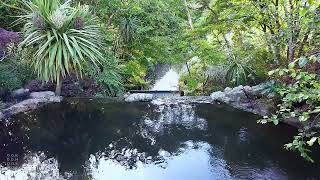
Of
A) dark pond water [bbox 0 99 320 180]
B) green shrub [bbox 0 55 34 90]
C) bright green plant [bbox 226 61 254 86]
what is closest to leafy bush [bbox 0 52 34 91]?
green shrub [bbox 0 55 34 90]

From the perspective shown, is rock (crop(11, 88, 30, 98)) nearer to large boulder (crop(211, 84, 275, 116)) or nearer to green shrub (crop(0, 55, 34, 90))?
green shrub (crop(0, 55, 34, 90))

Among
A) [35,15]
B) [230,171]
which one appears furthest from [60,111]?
[230,171]

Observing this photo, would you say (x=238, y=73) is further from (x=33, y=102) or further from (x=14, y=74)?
(x=14, y=74)

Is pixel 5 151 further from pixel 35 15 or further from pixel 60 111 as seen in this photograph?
pixel 35 15

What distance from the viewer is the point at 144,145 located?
227 inches

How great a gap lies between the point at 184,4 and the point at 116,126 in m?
7.42

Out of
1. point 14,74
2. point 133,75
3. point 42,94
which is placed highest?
point 14,74

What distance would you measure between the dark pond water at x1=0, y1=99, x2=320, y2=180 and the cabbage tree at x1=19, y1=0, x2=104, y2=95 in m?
0.87

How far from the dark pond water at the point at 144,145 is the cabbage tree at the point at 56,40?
2.85 ft

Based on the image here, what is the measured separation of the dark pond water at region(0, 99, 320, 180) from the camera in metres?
4.80

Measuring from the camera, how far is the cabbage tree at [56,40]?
765 cm

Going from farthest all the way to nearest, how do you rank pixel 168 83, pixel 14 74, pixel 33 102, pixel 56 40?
pixel 168 83, pixel 14 74, pixel 56 40, pixel 33 102

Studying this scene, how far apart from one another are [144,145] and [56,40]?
331 cm

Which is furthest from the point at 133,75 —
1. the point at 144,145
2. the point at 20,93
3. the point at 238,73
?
the point at 144,145
